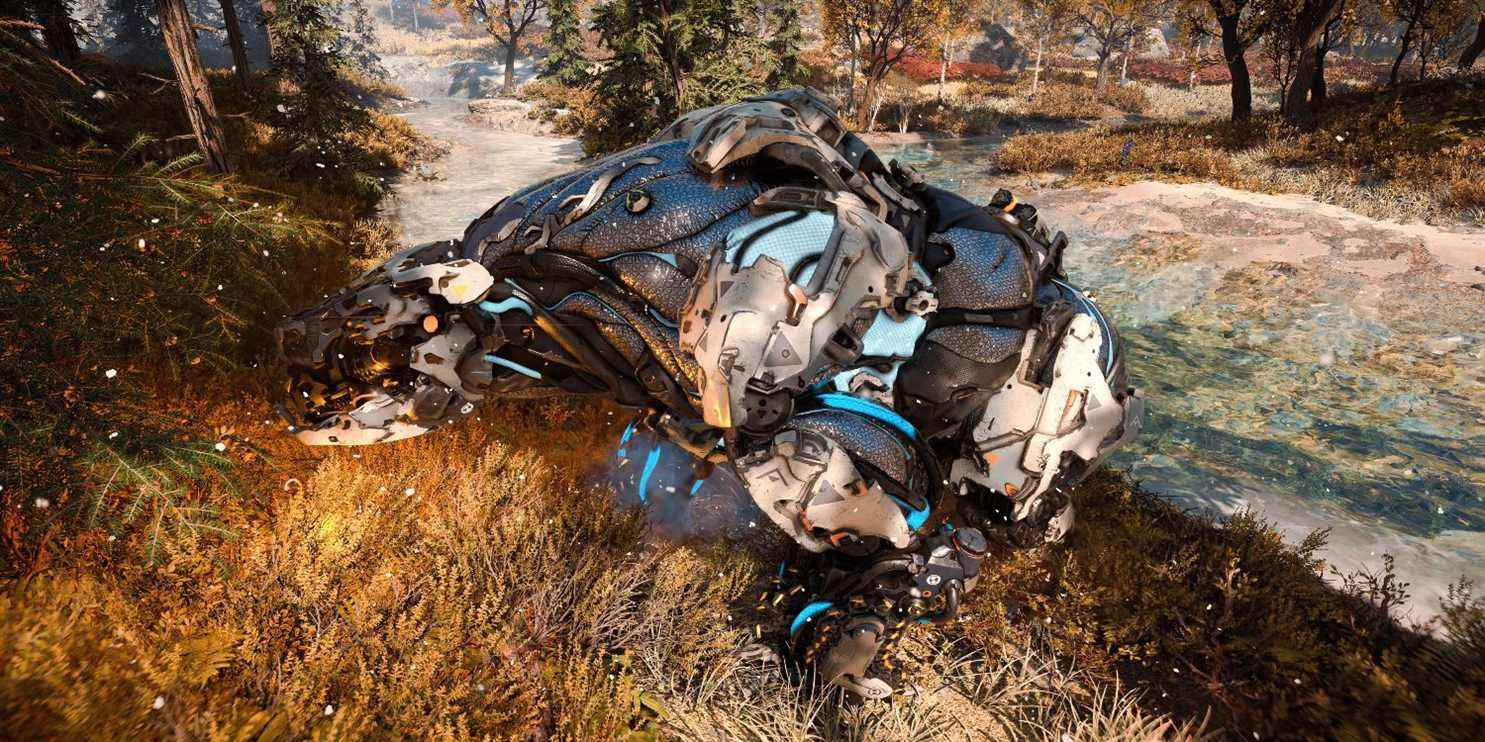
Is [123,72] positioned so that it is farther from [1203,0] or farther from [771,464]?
[1203,0]

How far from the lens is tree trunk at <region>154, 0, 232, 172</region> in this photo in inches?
168

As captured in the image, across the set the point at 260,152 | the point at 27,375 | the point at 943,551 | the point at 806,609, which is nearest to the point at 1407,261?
the point at 943,551

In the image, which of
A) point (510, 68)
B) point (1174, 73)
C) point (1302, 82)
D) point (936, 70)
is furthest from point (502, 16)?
point (1174, 73)

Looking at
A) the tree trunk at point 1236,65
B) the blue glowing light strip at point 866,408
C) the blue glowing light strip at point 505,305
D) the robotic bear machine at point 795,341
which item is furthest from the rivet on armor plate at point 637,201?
A: the tree trunk at point 1236,65

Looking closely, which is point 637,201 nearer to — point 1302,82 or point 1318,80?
point 1302,82

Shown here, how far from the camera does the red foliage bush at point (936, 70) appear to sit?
39.5 metres

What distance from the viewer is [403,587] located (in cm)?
290

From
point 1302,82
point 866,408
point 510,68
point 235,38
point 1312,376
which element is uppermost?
point 510,68

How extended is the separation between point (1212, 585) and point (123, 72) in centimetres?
1716

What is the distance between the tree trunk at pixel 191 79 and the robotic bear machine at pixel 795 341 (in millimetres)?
3318

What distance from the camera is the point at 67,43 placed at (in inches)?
292

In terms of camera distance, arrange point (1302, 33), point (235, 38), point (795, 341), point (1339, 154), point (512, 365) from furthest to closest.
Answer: point (1302, 33), point (235, 38), point (1339, 154), point (512, 365), point (795, 341)

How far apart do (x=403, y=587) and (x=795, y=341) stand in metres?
2.23

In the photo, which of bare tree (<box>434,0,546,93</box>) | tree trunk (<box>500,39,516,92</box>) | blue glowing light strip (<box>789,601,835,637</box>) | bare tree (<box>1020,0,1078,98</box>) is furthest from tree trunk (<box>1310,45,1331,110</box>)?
tree trunk (<box>500,39,516,92</box>)
